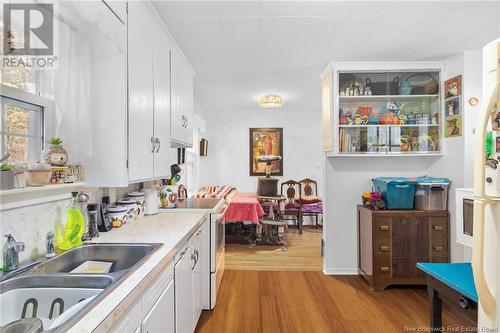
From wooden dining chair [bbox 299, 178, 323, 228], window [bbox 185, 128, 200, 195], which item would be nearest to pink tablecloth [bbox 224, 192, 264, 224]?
window [bbox 185, 128, 200, 195]

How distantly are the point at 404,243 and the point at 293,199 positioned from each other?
9.62ft

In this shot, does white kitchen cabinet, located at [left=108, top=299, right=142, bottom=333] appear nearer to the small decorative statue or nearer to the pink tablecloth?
the small decorative statue

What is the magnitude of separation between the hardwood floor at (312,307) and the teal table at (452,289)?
3.05 feet

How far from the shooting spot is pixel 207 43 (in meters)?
2.69

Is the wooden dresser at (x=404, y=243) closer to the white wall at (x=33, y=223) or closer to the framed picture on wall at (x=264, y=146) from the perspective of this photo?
the white wall at (x=33, y=223)

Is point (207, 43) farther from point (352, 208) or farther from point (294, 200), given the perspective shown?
point (294, 200)

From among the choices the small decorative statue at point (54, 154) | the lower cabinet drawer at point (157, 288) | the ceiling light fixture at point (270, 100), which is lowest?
the lower cabinet drawer at point (157, 288)

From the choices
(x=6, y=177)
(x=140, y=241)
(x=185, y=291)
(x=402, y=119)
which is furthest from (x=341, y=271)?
(x=6, y=177)

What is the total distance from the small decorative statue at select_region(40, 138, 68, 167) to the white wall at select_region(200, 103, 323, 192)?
4720 millimetres

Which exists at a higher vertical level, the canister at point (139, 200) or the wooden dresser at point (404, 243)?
the canister at point (139, 200)

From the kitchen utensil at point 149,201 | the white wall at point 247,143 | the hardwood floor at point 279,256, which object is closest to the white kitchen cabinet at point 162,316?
the kitchen utensil at point 149,201

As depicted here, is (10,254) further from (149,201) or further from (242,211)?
(242,211)

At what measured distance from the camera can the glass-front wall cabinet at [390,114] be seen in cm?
322

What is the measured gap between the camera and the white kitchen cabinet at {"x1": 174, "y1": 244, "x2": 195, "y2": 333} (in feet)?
5.41
